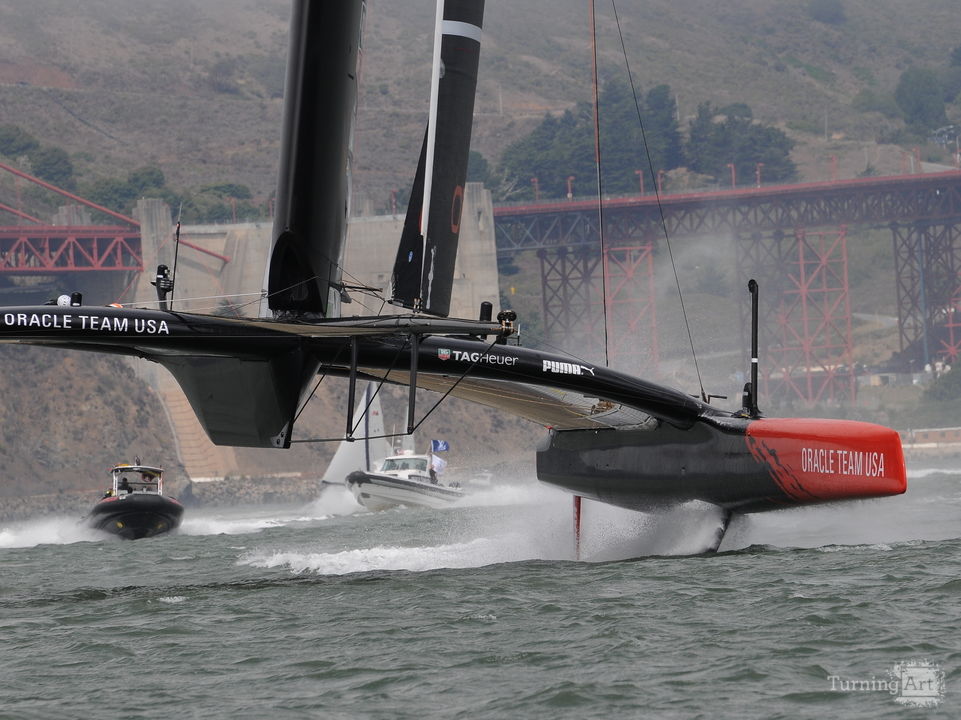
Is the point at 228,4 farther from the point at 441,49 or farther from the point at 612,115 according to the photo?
the point at 441,49

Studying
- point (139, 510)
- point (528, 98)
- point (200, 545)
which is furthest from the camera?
point (528, 98)

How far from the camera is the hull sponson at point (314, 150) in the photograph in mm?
9789

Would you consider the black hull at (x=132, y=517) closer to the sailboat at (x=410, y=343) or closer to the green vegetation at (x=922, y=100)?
the sailboat at (x=410, y=343)

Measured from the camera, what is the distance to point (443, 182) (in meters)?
10.8

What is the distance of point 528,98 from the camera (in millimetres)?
133500

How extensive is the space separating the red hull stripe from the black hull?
12369 mm

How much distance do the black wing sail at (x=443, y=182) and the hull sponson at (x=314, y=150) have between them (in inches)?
29.9

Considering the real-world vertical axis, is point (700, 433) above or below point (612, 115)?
below

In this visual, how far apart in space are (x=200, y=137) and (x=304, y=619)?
338 ft

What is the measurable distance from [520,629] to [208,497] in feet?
148

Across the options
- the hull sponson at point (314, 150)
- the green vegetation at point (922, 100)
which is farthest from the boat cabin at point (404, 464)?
the green vegetation at point (922, 100)

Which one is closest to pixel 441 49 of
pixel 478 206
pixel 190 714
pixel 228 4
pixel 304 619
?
pixel 304 619

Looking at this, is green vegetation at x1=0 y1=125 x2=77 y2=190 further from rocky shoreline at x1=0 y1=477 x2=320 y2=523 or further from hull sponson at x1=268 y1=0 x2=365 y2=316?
hull sponson at x1=268 y1=0 x2=365 y2=316

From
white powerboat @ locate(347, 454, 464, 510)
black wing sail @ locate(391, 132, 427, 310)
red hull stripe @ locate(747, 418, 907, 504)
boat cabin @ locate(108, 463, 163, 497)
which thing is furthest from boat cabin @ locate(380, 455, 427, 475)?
red hull stripe @ locate(747, 418, 907, 504)
